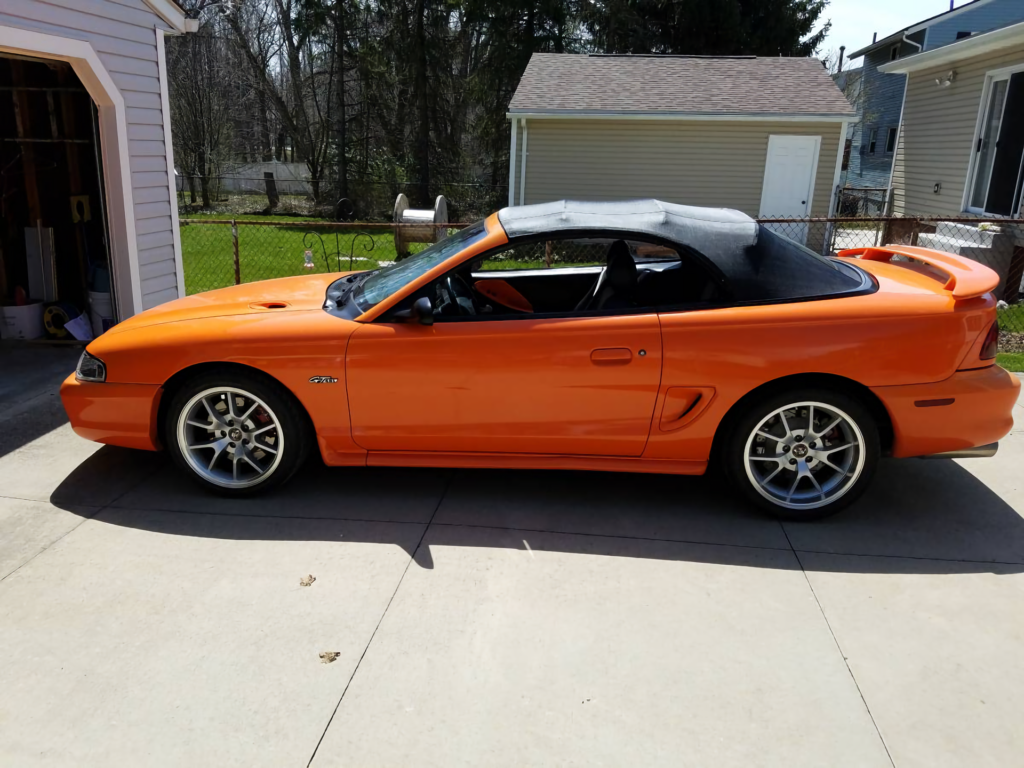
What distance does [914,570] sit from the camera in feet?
11.3

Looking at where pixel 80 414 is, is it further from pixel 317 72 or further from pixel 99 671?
pixel 317 72

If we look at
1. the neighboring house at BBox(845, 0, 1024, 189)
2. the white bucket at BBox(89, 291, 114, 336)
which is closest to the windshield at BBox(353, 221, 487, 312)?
the white bucket at BBox(89, 291, 114, 336)

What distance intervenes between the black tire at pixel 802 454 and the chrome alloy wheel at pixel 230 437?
89.6 inches

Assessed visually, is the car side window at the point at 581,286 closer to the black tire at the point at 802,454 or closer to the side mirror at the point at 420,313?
the side mirror at the point at 420,313

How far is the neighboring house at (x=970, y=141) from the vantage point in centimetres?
1080

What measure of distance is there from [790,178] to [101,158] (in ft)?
42.8

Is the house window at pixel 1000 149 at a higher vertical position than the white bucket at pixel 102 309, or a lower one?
higher

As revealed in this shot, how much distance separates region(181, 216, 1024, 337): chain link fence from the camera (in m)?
9.05

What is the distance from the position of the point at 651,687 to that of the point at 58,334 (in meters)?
6.69

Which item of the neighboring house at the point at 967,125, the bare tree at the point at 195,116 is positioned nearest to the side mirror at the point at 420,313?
the neighboring house at the point at 967,125

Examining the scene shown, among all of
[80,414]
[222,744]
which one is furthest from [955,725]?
[80,414]

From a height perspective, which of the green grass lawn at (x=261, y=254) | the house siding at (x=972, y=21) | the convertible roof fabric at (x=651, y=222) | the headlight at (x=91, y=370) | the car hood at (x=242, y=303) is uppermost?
the house siding at (x=972, y=21)

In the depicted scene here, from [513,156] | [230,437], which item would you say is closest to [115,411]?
[230,437]

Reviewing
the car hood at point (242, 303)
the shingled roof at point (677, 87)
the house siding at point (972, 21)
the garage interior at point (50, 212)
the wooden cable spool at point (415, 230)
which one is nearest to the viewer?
the car hood at point (242, 303)
